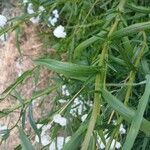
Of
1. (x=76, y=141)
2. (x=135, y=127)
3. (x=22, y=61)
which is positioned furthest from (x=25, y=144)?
(x=22, y=61)

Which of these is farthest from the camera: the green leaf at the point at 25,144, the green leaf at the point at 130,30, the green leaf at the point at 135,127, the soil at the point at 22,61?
the soil at the point at 22,61

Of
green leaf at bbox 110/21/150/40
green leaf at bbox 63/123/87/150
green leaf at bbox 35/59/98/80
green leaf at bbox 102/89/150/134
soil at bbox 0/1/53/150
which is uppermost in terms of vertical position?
soil at bbox 0/1/53/150

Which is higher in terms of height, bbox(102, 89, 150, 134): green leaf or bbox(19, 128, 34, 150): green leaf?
bbox(102, 89, 150, 134): green leaf

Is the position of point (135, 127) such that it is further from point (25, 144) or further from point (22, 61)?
point (22, 61)

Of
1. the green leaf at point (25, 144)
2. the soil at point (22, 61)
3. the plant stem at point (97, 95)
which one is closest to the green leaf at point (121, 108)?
the plant stem at point (97, 95)

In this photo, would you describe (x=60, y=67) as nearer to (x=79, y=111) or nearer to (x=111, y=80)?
(x=79, y=111)

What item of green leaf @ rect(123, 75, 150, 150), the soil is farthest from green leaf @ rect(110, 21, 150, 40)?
the soil

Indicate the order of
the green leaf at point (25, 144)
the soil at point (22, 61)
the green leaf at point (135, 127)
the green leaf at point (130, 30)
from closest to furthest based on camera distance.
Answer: the green leaf at point (135, 127) → the green leaf at point (25, 144) → the green leaf at point (130, 30) → the soil at point (22, 61)

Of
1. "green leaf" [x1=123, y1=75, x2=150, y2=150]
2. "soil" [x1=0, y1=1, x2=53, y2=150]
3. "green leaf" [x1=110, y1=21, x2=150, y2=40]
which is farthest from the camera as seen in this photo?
"soil" [x1=0, y1=1, x2=53, y2=150]

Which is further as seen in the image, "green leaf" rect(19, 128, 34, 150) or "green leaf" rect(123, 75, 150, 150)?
"green leaf" rect(19, 128, 34, 150)

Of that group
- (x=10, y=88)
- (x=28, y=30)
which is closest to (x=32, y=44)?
(x=28, y=30)

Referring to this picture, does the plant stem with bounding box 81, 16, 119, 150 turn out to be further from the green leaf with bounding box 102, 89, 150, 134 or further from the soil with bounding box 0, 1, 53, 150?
the soil with bounding box 0, 1, 53, 150

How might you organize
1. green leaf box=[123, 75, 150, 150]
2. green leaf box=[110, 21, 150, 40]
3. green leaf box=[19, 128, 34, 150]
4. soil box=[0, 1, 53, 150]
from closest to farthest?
1. green leaf box=[123, 75, 150, 150]
2. green leaf box=[19, 128, 34, 150]
3. green leaf box=[110, 21, 150, 40]
4. soil box=[0, 1, 53, 150]

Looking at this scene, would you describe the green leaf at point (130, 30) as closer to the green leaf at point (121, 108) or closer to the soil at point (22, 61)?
the green leaf at point (121, 108)
